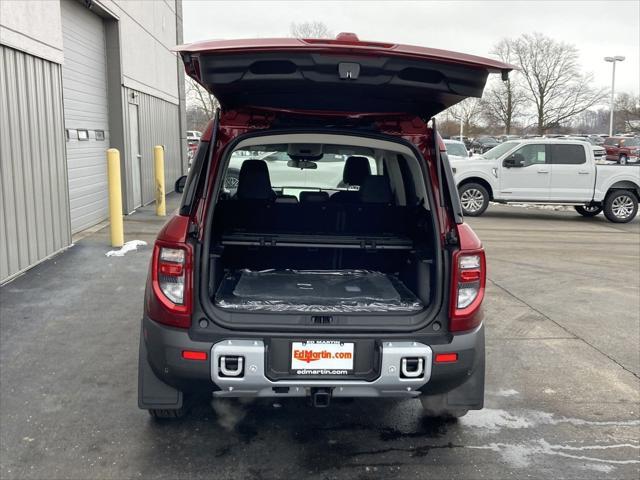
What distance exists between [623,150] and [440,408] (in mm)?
35243

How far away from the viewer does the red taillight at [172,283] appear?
9.67ft

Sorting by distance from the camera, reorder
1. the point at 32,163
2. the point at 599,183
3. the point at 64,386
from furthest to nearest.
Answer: the point at 599,183 < the point at 32,163 < the point at 64,386

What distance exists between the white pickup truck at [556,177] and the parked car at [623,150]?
21680mm

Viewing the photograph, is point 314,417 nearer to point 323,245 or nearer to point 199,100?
point 323,245

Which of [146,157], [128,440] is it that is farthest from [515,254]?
[146,157]

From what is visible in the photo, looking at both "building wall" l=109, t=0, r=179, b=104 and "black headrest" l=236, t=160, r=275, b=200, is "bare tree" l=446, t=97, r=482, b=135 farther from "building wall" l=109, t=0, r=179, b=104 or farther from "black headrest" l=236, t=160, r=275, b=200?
"black headrest" l=236, t=160, r=275, b=200

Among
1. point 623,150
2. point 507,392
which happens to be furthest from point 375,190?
point 623,150

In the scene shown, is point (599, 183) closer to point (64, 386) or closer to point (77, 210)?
point (77, 210)

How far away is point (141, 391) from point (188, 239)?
0.89 m

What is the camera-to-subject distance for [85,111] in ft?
34.6

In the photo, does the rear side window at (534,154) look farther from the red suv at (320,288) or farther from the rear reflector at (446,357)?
the rear reflector at (446,357)

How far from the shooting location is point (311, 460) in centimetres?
326

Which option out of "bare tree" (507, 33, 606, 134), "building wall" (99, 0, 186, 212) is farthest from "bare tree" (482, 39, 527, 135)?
"building wall" (99, 0, 186, 212)

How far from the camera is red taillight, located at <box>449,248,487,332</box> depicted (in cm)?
305
